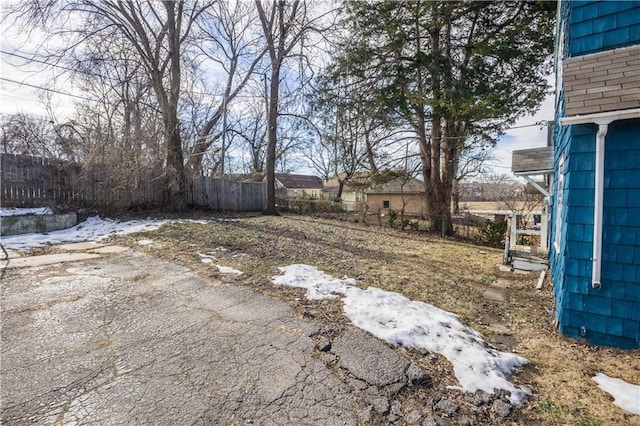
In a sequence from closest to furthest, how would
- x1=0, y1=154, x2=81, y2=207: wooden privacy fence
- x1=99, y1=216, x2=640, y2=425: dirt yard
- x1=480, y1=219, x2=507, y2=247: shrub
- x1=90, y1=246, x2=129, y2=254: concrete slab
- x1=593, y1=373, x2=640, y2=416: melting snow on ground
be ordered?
x1=593, y1=373, x2=640, y2=416: melting snow on ground, x1=99, y1=216, x2=640, y2=425: dirt yard, x1=90, y1=246, x2=129, y2=254: concrete slab, x1=0, y1=154, x2=81, y2=207: wooden privacy fence, x1=480, y1=219, x2=507, y2=247: shrub

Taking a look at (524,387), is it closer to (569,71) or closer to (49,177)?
(569,71)

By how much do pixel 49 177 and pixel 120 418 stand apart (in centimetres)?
942

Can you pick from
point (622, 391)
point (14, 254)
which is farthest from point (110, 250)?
point (622, 391)

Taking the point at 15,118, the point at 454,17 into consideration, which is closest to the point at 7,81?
the point at 15,118

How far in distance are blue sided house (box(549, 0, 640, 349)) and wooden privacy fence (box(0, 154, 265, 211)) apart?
10.4m

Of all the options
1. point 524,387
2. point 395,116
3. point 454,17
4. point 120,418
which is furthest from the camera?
point 395,116

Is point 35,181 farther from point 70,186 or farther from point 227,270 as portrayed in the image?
point 227,270

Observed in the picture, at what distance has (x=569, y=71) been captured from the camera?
3451mm

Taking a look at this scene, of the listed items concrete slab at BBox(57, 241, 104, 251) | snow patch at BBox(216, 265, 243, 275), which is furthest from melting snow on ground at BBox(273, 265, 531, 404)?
concrete slab at BBox(57, 241, 104, 251)

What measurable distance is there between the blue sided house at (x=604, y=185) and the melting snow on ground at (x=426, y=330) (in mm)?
1230

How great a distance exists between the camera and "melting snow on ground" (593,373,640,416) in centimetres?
209

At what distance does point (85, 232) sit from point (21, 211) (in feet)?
5.86

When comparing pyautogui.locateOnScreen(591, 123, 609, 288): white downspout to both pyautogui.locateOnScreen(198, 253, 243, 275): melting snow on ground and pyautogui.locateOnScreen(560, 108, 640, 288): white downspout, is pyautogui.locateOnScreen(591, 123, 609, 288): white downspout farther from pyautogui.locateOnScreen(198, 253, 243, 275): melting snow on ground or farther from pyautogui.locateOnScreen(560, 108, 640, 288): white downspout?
pyautogui.locateOnScreen(198, 253, 243, 275): melting snow on ground

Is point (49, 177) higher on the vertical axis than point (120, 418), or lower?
higher
